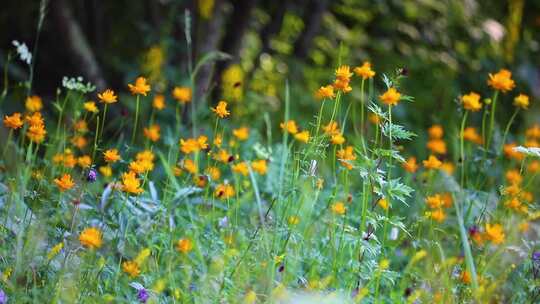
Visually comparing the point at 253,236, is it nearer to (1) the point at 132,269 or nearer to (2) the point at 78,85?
(1) the point at 132,269

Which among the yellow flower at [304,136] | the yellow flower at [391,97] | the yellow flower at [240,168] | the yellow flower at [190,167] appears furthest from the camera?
the yellow flower at [240,168]

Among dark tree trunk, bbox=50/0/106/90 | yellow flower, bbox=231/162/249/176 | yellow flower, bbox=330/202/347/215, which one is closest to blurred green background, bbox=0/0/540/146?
dark tree trunk, bbox=50/0/106/90

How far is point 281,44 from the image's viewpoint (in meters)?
4.95

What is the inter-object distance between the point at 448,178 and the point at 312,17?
2361 millimetres

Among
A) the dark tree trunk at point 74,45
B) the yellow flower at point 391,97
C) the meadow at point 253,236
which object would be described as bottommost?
the meadow at point 253,236

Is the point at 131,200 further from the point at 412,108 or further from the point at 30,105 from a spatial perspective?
the point at 412,108

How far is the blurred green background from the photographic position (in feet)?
12.2

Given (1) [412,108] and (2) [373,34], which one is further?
(2) [373,34]

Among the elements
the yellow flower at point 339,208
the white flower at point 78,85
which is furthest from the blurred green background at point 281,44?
the yellow flower at point 339,208

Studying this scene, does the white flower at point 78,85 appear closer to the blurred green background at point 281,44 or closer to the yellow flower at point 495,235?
the yellow flower at point 495,235

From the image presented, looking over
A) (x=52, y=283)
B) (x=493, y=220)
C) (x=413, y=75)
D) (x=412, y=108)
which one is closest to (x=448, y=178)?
(x=493, y=220)

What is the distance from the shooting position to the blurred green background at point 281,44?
373cm

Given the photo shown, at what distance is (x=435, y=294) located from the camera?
183 centimetres

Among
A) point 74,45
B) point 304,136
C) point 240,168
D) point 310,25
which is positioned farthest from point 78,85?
point 310,25
